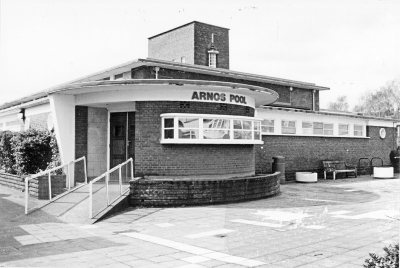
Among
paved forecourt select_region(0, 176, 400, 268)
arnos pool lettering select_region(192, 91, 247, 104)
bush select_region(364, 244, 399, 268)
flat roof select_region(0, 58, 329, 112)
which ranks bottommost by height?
paved forecourt select_region(0, 176, 400, 268)

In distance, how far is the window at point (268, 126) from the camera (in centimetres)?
1930

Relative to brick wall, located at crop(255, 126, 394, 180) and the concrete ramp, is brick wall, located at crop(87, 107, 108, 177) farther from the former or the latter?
brick wall, located at crop(255, 126, 394, 180)

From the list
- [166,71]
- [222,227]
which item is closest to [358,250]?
[222,227]

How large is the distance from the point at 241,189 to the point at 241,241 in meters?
5.01

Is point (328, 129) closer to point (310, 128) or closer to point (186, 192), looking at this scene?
point (310, 128)

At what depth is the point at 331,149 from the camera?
22.4 metres

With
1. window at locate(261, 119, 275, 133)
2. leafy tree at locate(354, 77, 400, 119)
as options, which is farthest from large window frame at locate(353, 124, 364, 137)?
leafy tree at locate(354, 77, 400, 119)

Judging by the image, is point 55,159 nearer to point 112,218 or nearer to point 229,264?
point 112,218

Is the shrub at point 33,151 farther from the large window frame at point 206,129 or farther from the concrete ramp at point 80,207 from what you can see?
the large window frame at point 206,129

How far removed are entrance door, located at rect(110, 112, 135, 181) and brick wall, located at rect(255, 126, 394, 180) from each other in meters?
7.04

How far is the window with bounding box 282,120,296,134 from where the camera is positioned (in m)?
20.2

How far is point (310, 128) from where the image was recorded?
70.4ft

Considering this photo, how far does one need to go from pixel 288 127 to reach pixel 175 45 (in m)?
15.8

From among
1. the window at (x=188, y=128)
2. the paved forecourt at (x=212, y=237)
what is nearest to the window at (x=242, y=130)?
the window at (x=188, y=128)
